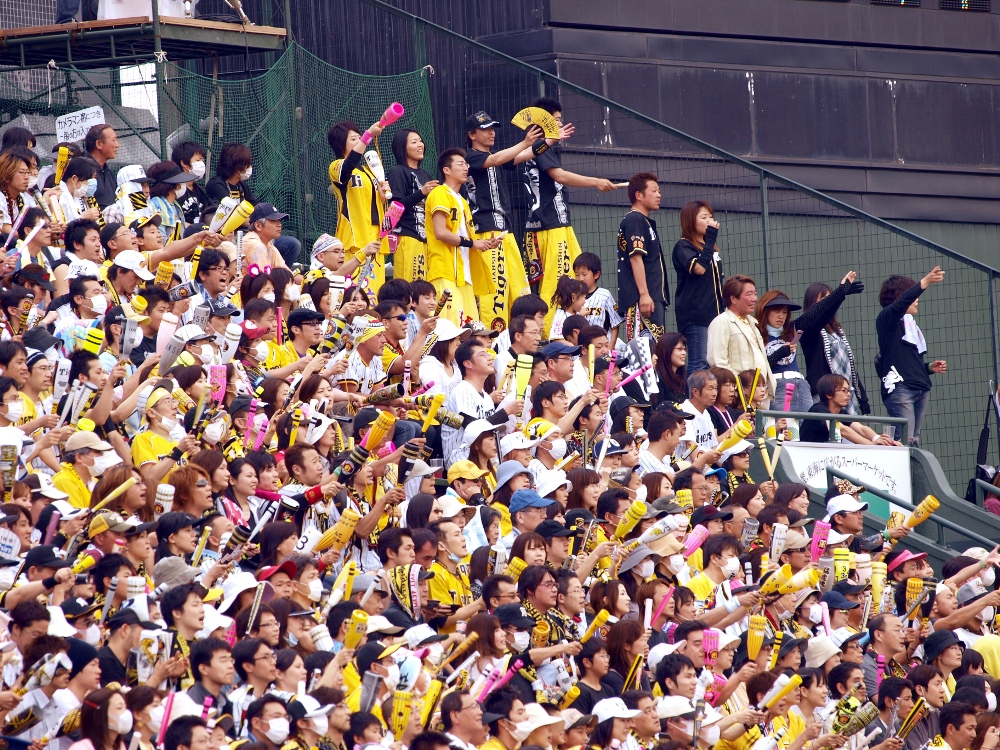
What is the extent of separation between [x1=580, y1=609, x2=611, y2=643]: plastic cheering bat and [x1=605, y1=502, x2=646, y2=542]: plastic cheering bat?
1.01m

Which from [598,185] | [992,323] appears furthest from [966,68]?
[598,185]

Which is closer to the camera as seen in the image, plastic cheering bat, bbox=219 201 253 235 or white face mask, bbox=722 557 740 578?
white face mask, bbox=722 557 740 578

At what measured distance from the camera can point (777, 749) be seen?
10852 mm

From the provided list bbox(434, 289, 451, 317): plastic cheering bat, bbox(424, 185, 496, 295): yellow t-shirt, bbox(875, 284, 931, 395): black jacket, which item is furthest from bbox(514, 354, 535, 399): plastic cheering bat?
bbox(875, 284, 931, 395): black jacket

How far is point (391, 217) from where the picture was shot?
47.7ft

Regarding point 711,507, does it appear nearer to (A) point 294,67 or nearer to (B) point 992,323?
(B) point 992,323

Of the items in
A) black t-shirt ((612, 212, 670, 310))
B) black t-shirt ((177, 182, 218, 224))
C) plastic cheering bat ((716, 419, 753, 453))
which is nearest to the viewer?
plastic cheering bat ((716, 419, 753, 453))

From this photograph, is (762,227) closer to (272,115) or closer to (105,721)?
(272,115)

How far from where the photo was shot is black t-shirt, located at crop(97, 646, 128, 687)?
862cm

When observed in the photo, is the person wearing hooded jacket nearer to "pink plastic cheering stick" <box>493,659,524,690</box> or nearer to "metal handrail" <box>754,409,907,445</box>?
"metal handrail" <box>754,409,907,445</box>

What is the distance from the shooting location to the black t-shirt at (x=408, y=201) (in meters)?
15.1

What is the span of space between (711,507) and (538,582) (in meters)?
2.58

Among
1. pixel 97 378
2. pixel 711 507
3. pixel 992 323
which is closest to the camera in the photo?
pixel 97 378

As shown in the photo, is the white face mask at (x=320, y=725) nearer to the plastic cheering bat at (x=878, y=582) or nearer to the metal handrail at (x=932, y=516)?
the plastic cheering bat at (x=878, y=582)
